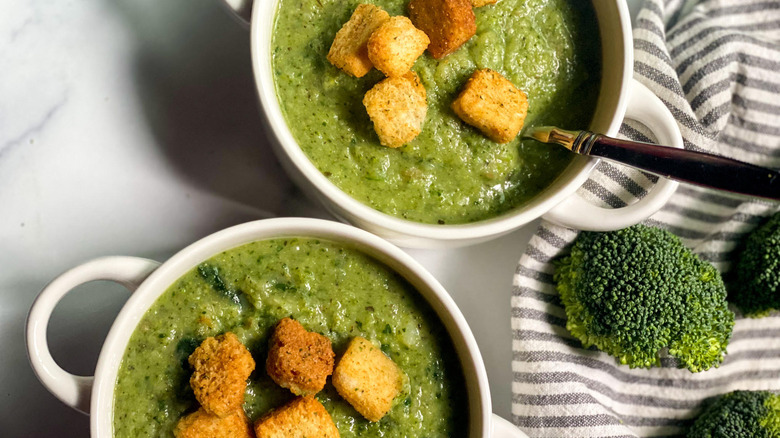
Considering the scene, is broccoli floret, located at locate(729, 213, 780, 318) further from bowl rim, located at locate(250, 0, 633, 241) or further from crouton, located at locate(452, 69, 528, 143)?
crouton, located at locate(452, 69, 528, 143)

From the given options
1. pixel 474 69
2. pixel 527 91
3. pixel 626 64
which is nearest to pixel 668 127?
pixel 626 64

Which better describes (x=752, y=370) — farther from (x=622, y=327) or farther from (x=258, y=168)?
(x=258, y=168)

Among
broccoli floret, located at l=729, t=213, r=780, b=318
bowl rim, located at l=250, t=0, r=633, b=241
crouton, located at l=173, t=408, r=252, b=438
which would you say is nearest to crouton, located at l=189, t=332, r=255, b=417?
crouton, located at l=173, t=408, r=252, b=438

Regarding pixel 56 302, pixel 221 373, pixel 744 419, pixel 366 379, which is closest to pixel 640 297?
pixel 744 419

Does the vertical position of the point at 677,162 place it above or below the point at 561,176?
above

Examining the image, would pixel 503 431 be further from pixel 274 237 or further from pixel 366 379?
pixel 274 237

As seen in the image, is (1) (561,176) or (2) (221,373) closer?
(2) (221,373)

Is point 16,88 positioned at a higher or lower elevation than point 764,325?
lower

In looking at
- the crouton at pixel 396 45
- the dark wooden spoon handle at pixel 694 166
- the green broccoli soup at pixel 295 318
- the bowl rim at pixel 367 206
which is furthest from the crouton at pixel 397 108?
the dark wooden spoon handle at pixel 694 166
